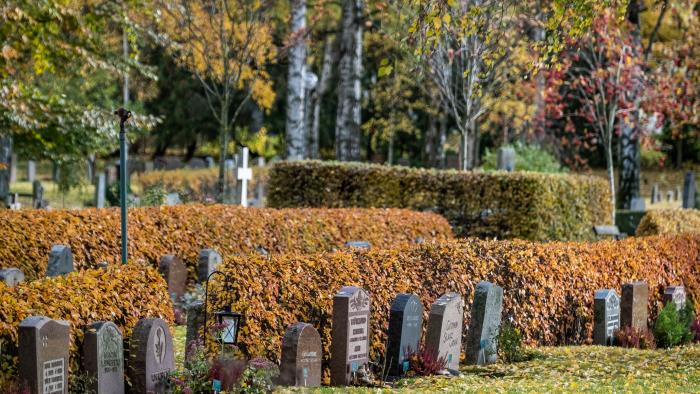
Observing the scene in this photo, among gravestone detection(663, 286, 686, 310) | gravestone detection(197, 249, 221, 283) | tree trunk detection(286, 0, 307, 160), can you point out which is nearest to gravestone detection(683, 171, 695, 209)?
tree trunk detection(286, 0, 307, 160)

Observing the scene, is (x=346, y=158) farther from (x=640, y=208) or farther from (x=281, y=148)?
(x=281, y=148)

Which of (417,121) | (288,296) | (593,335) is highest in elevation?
(417,121)

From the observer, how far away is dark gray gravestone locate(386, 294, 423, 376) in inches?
388

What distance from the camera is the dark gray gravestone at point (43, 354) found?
7398 millimetres

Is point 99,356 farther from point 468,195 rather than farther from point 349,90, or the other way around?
point 349,90

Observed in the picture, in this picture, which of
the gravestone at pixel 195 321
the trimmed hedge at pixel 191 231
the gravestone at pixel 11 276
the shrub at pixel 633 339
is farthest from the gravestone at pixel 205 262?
the shrub at pixel 633 339

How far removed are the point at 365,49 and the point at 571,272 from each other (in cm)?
3499

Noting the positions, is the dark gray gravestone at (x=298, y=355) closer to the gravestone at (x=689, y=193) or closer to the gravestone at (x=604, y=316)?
the gravestone at (x=604, y=316)

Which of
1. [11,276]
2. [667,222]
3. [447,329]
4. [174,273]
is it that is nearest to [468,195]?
[667,222]

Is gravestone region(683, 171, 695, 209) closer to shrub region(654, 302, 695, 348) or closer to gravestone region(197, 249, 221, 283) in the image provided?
shrub region(654, 302, 695, 348)

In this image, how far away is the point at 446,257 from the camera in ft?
37.2

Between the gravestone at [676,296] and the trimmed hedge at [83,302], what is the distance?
23.7ft

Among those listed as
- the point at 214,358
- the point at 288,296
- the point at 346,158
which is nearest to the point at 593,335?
the point at 288,296

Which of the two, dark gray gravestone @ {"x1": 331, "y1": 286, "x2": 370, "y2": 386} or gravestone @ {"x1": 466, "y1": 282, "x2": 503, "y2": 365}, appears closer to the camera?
dark gray gravestone @ {"x1": 331, "y1": 286, "x2": 370, "y2": 386}
